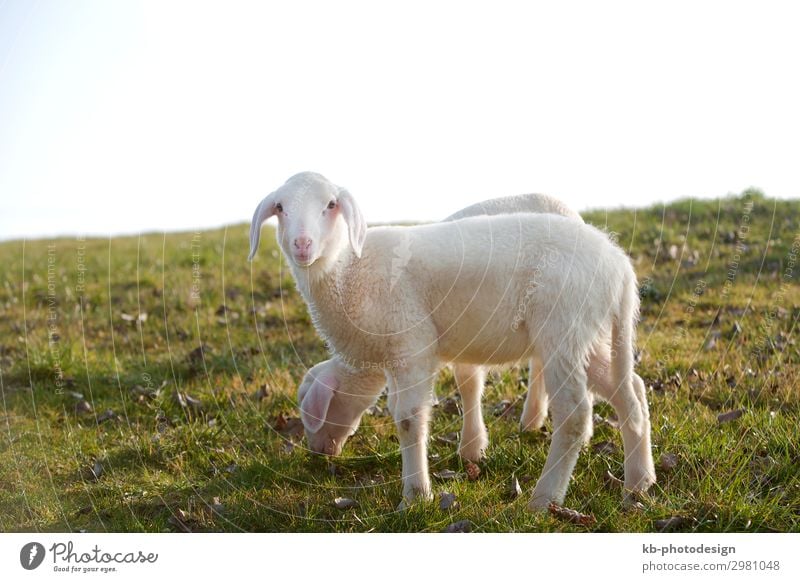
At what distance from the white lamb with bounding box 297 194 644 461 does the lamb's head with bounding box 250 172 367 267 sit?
3.31 feet

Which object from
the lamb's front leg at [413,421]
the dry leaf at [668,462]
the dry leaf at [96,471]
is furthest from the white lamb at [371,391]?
the dry leaf at [96,471]

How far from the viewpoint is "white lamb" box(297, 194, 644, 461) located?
201 inches

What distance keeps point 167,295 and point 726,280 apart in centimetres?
558

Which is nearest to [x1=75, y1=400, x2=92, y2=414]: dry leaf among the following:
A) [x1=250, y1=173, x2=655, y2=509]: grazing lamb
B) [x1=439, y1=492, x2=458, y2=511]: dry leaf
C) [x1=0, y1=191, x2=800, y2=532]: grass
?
[x1=0, y1=191, x2=800, y2=532]: grass

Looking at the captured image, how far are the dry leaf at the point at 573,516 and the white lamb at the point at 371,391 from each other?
Answer: 903 mm

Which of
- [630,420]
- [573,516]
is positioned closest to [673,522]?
[573,516]

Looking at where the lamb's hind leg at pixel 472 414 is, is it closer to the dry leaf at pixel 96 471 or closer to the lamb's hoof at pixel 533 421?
the lamb's hoof at pixel 533 421

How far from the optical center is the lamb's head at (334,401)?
5070 millimetres

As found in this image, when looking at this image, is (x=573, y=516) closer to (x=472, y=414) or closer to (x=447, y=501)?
(x=447, y=501)

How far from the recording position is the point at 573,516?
13.8 ft

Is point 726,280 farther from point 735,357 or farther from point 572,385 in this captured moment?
point 572,385

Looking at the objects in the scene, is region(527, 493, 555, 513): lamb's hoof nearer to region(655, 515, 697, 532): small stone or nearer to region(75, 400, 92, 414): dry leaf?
region(655, 515, 697, 532): small stone
